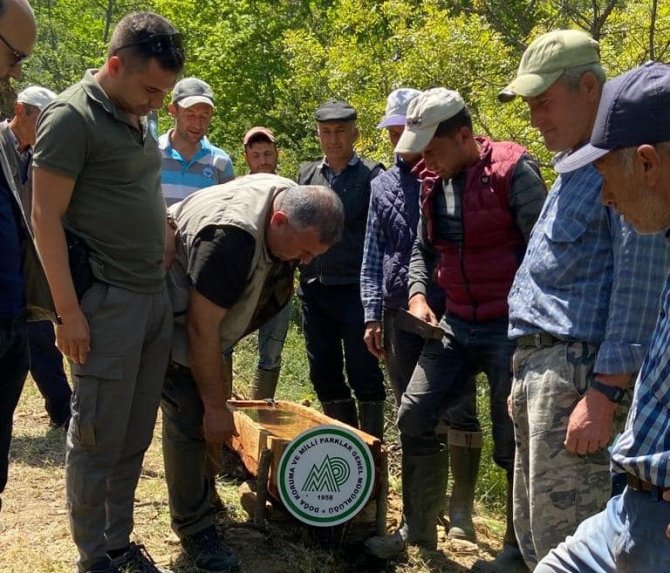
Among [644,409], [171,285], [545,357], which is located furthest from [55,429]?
[644,409]

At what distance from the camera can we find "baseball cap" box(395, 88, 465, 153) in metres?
4.11

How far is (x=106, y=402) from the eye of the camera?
3.69m

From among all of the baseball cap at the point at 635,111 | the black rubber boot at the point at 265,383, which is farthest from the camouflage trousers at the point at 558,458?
the black rubber boot at the point at 265,383

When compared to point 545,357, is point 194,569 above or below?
below

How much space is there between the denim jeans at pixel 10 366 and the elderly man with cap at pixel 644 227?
2.20 m

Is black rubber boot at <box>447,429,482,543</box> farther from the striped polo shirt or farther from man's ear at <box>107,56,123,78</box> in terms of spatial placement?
man's ear at <box>107,56,123,78</box>

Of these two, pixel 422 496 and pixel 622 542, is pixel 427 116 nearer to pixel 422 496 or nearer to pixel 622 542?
pixel 422 496

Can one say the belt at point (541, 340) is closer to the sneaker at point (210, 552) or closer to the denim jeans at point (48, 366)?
the sneaker at point (210, 552)

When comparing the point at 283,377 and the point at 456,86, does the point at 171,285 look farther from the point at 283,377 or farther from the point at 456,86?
the point at 283,377

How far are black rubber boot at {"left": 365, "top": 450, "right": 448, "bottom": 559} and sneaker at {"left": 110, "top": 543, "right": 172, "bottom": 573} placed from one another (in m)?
1.14

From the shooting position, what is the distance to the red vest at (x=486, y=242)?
4.12 meters

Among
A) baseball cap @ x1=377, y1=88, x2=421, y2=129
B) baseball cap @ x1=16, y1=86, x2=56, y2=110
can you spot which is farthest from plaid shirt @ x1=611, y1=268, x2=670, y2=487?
baseball cap @ x1=16, y1=86, x2=56, y2=110

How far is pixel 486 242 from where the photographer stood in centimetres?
418

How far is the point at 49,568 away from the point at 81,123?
6.58ft
